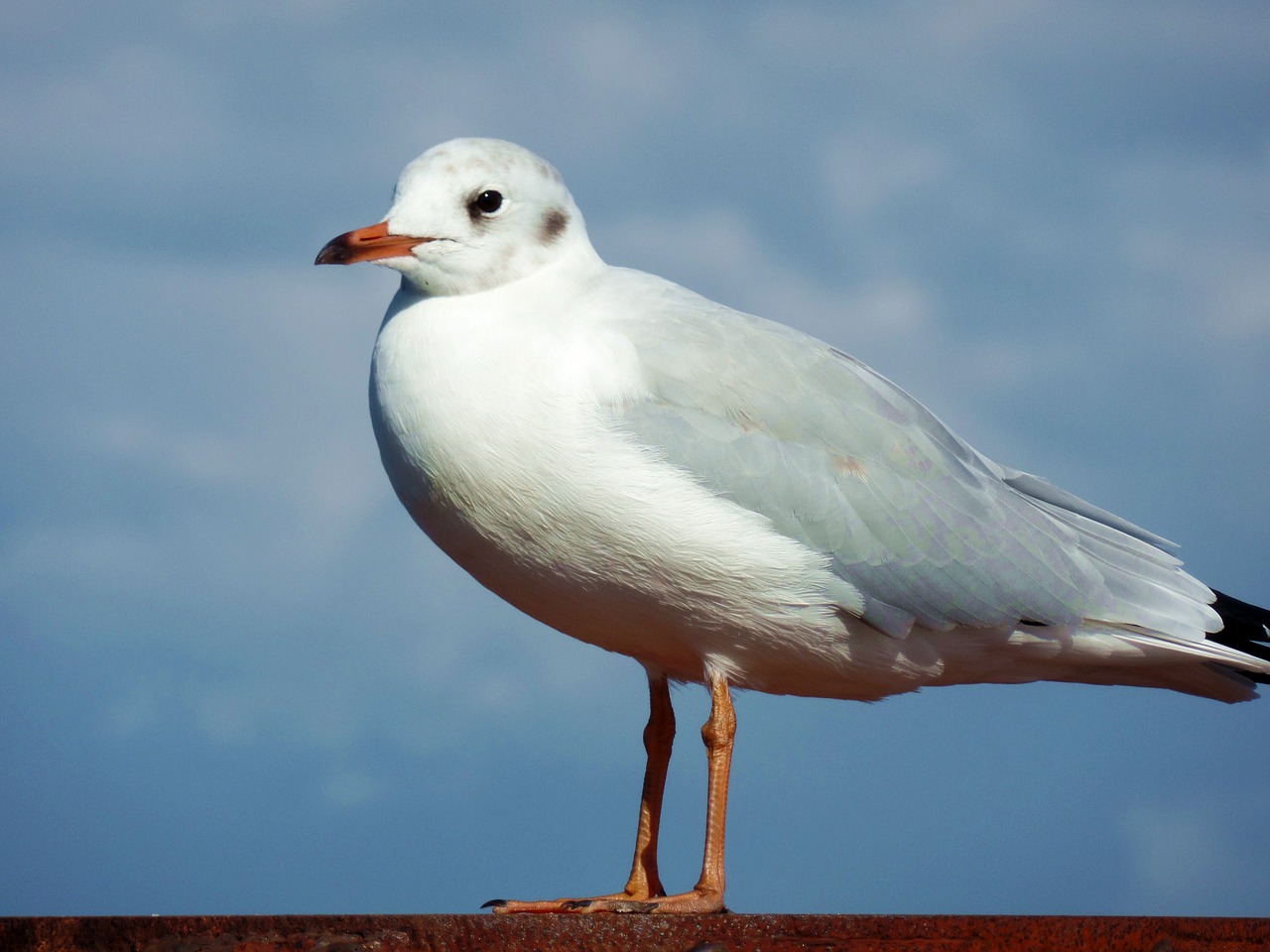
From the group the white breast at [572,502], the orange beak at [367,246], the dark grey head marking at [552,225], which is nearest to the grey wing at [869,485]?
the white breast at [572,502]

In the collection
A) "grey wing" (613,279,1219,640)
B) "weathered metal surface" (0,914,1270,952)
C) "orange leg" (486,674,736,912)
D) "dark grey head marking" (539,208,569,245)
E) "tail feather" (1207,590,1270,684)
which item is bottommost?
"weathered metal surface" (0,914,1270,952)

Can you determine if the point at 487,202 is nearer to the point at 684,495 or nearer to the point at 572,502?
the point at 572,502

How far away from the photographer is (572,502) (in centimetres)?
488

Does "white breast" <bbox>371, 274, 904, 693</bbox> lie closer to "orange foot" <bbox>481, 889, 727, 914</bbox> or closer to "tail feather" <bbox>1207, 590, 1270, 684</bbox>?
"orange foot" <bbox>481, 889, 727, 914</bbox>

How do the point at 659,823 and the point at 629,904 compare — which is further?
the point at 659,823

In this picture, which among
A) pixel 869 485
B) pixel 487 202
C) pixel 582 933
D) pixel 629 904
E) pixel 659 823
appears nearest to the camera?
pixel 582 933

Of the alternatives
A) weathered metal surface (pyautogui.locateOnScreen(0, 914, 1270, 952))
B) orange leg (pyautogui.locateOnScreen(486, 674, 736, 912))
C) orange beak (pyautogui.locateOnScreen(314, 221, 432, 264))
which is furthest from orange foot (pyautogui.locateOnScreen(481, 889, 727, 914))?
orange beak (pyautogui.locateOnScreen(314, 221, 432, 264))

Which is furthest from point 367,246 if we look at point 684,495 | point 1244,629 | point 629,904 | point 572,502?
point 1244,629

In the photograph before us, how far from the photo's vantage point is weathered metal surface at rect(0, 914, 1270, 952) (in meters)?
4.13

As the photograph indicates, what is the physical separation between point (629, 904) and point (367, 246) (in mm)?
2471

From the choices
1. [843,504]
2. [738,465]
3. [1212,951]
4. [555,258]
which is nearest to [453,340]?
[555,258]

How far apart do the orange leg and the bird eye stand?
75.3 inches

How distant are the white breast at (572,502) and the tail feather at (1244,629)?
5.78 ft

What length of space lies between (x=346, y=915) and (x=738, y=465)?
2025 millimetres
